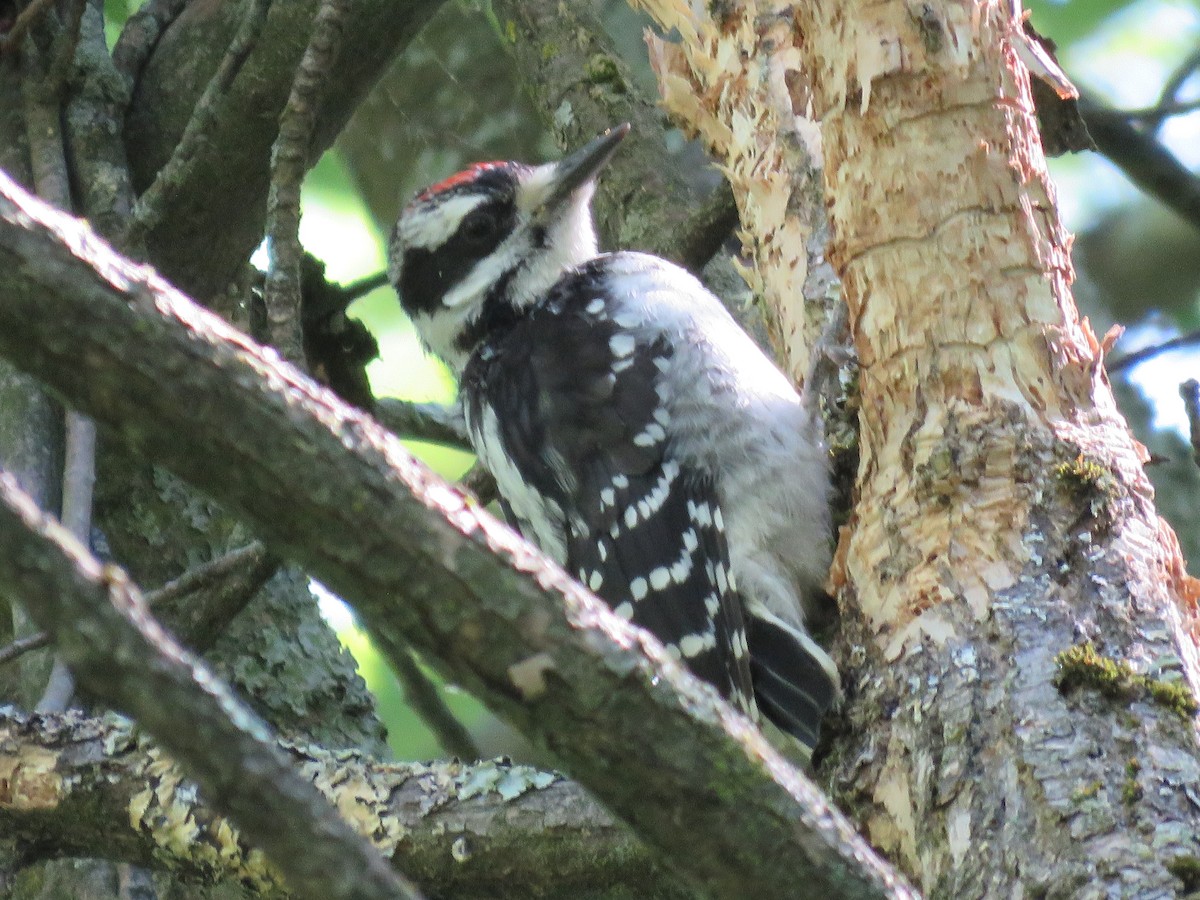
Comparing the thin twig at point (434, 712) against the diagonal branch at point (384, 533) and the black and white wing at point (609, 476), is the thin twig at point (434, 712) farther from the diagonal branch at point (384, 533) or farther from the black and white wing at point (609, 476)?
the diagonal branch at point (384, 533)

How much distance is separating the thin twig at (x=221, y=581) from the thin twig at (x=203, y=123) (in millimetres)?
1016

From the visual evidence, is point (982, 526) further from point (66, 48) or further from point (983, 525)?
point (66, 48)

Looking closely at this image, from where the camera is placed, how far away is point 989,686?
1.99 metres

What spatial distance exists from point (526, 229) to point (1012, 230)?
61.8 inches

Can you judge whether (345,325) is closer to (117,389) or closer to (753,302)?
(753,302)

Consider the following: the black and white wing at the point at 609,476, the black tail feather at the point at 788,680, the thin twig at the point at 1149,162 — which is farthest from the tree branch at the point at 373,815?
the thin twig at the point at 1149,162

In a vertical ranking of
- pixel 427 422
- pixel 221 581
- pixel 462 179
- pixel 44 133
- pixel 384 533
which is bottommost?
pixel 384 533

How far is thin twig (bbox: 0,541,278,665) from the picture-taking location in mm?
2848

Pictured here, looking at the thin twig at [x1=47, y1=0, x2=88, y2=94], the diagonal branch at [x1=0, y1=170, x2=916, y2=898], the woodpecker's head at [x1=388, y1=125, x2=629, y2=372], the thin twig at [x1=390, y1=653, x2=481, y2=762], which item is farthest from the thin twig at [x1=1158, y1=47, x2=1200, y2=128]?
the diagonal branch at [x1=0, y1=170, x2=916, y2=898]

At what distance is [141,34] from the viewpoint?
3982 mm

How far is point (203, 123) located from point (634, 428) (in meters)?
1.46

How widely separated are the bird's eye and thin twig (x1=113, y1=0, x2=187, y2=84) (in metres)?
1.11

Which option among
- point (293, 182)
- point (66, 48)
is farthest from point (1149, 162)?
point (66, 48)

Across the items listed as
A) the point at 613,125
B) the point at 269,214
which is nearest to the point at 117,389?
the point at 269,214
